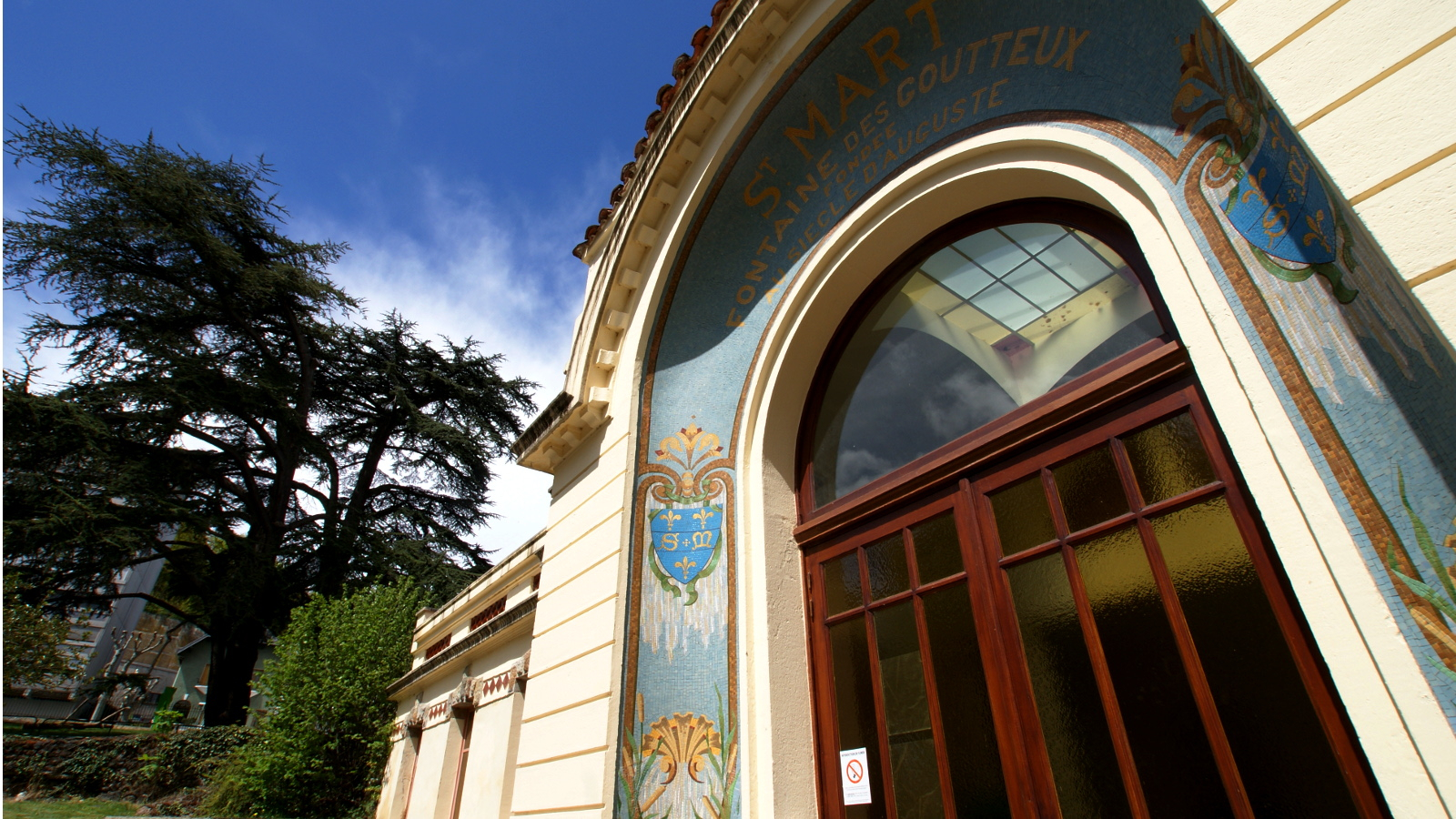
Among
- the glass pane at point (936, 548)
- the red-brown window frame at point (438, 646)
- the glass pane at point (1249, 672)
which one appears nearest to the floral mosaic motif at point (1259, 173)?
the glass pane at point (1249, 672)

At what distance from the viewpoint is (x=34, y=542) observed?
55.5 feet

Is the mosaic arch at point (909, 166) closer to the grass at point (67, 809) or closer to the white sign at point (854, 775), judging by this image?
the white sign at point (854, 775)

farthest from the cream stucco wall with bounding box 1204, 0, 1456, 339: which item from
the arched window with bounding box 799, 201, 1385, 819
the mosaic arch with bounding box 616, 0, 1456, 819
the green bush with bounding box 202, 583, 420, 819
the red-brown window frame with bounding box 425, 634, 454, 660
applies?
the green bush with bounding box 202, 583, 420, 819

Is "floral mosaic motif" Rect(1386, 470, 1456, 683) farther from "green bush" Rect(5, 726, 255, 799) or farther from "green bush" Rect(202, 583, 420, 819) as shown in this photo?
"green bush" Rect(5, 726, 255, 799)

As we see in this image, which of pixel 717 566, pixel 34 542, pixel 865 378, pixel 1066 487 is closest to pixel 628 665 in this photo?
pixel 717 566

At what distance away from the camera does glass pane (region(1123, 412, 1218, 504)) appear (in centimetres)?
281

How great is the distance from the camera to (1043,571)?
3232mm

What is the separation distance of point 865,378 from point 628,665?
2.37 metres

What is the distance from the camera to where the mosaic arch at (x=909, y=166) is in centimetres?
204

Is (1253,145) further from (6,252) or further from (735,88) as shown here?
(6,252)

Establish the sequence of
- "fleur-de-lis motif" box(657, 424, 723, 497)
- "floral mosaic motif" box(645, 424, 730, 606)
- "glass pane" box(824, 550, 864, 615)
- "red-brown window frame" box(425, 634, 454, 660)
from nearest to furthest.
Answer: "glass pane" box(824, 550, 864, 615) → "floral mosaic motif" box(645, 424, 730, 606) → "fleur-de-lis motif" box(657, 424, 723, 497) → "red-brown window frame" box(425, 634, 454, 660)

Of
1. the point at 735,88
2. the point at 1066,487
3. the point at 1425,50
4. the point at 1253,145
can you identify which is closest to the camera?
the point at 1425,50

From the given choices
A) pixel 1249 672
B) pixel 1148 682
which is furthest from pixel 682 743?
pixel 1249 672

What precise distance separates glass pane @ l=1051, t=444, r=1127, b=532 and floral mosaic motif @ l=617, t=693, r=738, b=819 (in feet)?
7.20
